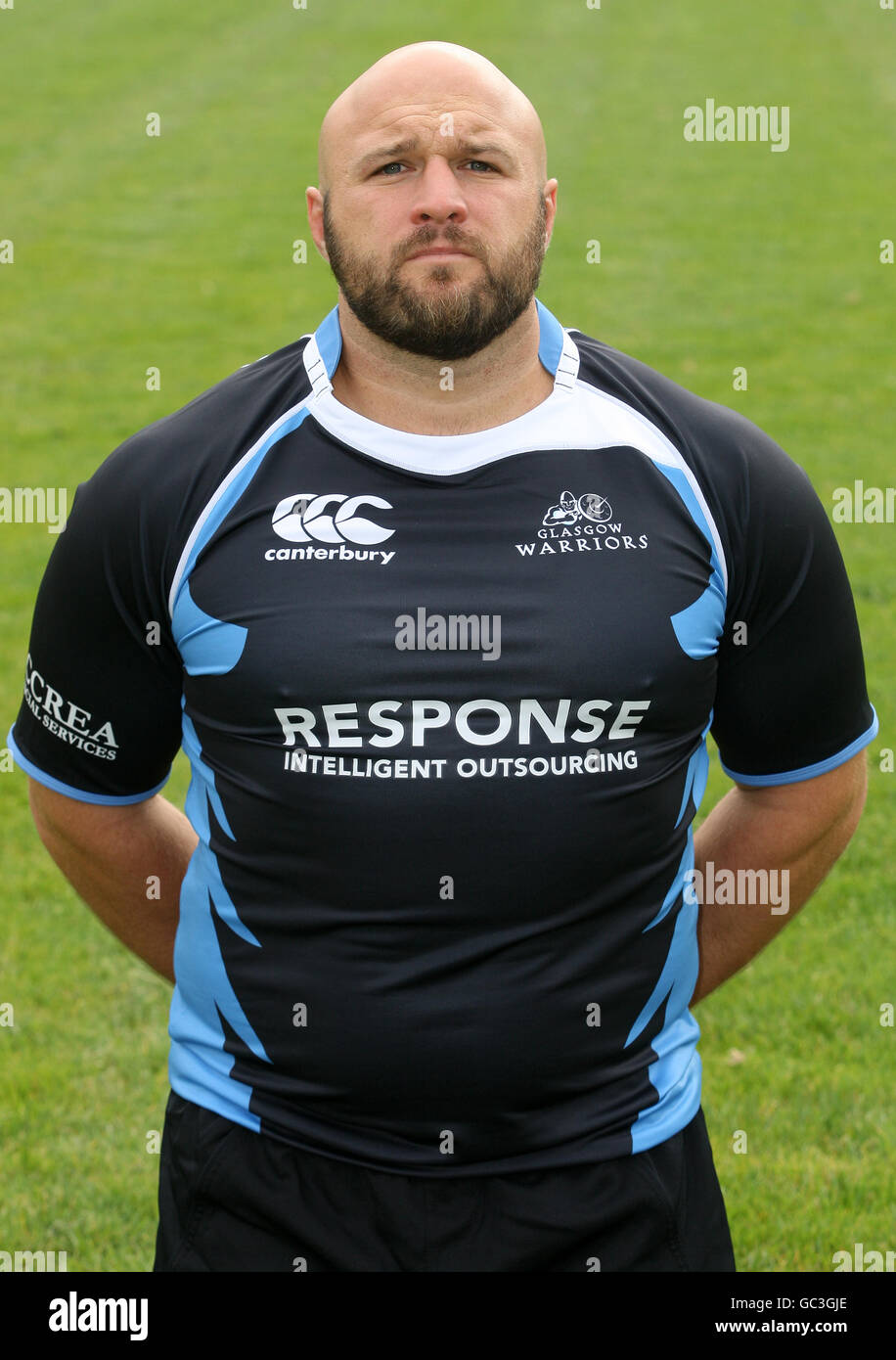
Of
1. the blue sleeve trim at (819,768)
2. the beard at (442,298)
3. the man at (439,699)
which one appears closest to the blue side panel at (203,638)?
the man at (439,699)

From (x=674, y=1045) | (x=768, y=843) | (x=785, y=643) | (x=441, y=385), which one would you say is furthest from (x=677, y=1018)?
(x=441, y=385)

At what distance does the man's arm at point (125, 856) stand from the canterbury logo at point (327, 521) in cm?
78

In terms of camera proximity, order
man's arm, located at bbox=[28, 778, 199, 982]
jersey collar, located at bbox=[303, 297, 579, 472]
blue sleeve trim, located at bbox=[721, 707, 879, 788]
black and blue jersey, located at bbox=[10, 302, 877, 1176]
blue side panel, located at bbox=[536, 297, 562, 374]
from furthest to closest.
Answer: man's arm, located at bbox=[28, 778, 199, 982] → blue sleeve trim, located at bbox=[721, 707, 879, 788] → blue side panel, located at bbox=[536, 297, 562, 374] → jersey collar, located at bbox=[303, 297, 579, 472] → black and blue jersey, located at bbox=[10, 302, 877, 1176]

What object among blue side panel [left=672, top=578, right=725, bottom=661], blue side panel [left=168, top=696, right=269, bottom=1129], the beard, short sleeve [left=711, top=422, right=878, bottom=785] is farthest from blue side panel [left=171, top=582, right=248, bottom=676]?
short sleeve [left=711, top=422, right=878, bottom=785]

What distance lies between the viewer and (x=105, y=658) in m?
2.75

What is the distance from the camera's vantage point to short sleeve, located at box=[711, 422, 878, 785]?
2.66m

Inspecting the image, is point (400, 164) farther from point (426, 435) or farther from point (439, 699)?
point (439, 699)

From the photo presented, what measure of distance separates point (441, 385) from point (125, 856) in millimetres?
1140

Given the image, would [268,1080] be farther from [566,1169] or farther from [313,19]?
[313,19]

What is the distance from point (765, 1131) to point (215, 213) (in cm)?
1178

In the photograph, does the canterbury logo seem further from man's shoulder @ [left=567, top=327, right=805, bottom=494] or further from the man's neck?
man's shoulder @ [left=567, top=327, right=805, bottom=494]

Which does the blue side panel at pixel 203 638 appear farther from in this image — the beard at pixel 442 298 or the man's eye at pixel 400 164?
the man's eye at pixel 400 164

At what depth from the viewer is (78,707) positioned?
111 inches
